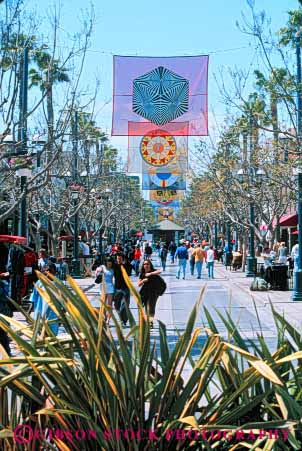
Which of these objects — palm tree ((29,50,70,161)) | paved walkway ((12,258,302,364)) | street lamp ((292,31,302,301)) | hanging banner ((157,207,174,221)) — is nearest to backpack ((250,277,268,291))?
paved walkway ((12,258,302,364))

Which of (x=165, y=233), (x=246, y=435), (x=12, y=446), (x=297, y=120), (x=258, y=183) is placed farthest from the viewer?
(x=165, y=233)

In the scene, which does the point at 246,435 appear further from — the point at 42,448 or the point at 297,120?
the point at 297,120

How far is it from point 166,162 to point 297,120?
762cm

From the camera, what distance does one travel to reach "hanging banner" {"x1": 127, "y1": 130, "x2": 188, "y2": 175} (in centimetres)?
2216

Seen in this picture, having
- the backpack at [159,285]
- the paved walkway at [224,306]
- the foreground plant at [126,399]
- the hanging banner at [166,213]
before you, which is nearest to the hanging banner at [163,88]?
the paved walkway at [224,306]

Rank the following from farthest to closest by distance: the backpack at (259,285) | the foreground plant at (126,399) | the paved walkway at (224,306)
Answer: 1. the backpack at (259,285)
2. the paved walkway at (224,306)
3. the foreground plant at (126,399)

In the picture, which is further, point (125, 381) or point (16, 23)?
point (16, 23)

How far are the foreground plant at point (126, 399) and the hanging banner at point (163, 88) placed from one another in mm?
16652

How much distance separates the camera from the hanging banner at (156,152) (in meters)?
22.2

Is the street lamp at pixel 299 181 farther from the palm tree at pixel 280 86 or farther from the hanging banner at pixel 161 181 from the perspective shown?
the hanging banner at pixel 161 181

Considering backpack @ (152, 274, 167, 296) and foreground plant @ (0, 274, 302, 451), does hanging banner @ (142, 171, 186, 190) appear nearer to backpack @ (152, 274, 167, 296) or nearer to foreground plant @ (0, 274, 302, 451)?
backpack @ (152, 274, 167, 296)

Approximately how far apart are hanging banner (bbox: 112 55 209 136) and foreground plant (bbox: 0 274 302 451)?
54.6 ft

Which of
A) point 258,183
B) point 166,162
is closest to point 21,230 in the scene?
point 166,162

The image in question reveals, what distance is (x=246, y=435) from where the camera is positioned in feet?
11.2
